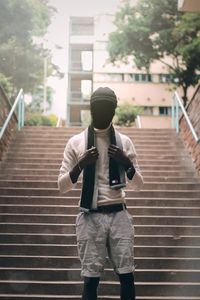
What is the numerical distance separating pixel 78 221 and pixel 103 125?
22.3 inches

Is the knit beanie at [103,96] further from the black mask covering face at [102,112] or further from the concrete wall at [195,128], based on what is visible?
the concrete wall at [195,128]

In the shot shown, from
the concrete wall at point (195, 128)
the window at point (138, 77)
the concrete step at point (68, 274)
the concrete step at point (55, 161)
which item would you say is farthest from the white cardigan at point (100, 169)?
the window at point (138, 77)

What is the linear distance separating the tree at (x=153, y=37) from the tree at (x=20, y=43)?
10.9ft

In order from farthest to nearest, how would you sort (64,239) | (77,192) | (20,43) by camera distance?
(20,43), (77,192), (64,239)

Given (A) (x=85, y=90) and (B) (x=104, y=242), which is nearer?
(B) (x=104, y=242)

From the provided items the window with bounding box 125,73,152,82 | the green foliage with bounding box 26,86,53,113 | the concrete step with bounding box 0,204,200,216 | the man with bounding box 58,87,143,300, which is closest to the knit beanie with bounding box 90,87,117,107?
the man with bounding box 58,87,143,300

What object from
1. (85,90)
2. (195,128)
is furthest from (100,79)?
(195,128)

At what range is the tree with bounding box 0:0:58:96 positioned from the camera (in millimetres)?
17672

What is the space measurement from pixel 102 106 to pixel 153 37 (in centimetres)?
1589

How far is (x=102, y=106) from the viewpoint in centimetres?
251

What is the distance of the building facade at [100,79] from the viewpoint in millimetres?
27625

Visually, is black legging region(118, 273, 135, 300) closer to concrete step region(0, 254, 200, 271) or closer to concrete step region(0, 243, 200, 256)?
concrete step region(0, 254, 200, 271)

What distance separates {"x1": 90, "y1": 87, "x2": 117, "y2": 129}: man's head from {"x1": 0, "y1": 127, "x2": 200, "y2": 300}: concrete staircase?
2.18m

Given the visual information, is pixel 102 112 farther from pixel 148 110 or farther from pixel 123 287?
pixel 148 110
